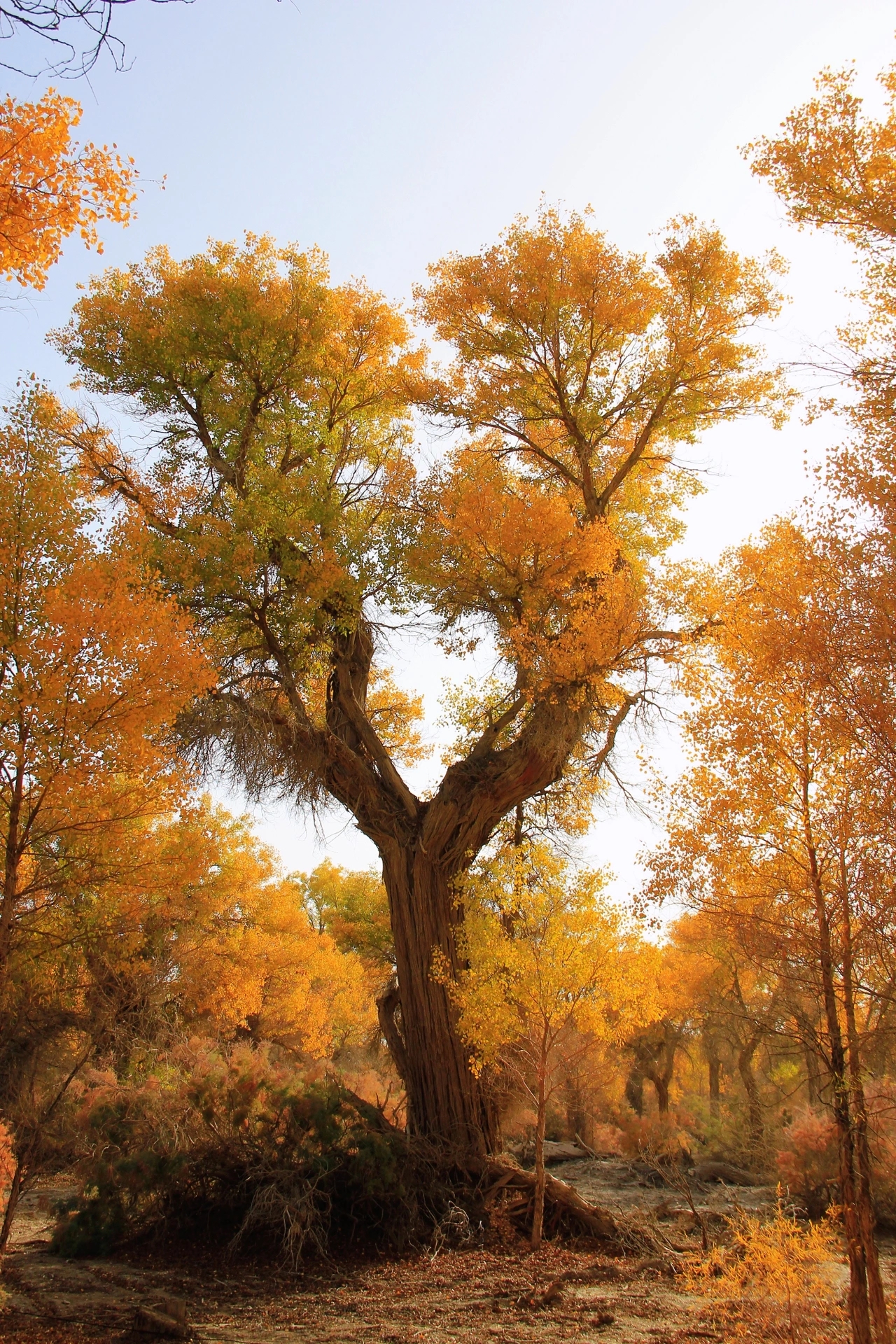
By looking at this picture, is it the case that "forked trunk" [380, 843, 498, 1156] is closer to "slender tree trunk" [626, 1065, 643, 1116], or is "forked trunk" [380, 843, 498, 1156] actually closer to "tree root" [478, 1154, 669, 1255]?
"tree root" [478, 1154, 669, 1255]

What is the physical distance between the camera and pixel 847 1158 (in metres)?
6.54

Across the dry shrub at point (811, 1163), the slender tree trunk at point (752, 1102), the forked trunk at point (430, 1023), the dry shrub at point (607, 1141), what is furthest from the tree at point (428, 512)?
the dry shrub at point (607, 1141)

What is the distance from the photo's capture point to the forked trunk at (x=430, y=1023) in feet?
39.1

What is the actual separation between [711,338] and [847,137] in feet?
18.4

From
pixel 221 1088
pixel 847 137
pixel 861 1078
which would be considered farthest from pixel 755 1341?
pixel 847 137

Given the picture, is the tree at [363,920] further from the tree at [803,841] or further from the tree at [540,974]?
the tree at [803,841]

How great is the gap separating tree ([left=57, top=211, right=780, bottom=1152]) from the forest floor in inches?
85.7

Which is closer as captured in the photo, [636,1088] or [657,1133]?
[657,1133]

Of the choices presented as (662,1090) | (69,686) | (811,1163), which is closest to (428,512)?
(69,686)

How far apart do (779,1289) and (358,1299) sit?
4305 millimetres

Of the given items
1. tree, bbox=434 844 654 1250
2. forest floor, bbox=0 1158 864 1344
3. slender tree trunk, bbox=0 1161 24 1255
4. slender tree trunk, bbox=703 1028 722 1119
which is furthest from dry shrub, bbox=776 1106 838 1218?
slender tree trunk, bbox=0 1161 24 1255

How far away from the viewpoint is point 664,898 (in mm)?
7922

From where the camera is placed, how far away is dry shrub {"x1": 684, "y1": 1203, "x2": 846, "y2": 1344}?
7.00m

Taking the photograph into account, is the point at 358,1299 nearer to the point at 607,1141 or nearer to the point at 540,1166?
the point at 540,1166
